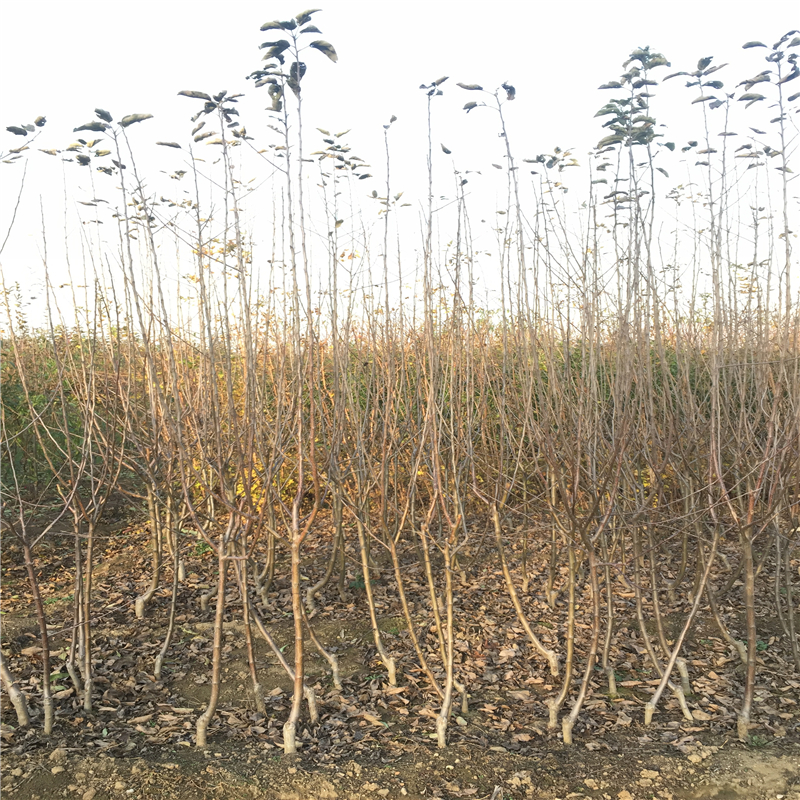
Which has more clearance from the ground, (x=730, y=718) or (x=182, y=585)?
(x=182, y=585)

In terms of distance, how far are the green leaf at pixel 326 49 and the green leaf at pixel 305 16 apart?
0.08 meters

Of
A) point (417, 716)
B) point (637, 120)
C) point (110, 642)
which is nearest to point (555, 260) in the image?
point (637, 120)

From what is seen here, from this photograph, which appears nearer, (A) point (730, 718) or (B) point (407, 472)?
(A) point (730, 718)

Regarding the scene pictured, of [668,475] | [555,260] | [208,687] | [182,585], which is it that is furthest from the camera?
[668,475]

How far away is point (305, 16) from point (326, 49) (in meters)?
0.14

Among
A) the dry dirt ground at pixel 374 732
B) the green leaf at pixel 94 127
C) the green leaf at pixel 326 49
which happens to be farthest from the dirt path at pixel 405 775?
the green leaf at pixel 326 49

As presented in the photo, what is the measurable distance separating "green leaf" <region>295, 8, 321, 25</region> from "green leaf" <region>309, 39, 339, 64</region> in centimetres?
8

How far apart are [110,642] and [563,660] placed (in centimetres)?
258

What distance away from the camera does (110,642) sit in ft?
13.4

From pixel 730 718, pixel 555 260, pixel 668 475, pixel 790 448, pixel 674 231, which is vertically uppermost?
pixel 674 231

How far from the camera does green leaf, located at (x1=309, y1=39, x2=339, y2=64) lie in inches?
94.9

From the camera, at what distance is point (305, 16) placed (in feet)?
8.02

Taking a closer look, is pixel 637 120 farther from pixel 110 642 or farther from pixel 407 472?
pixel 110 642

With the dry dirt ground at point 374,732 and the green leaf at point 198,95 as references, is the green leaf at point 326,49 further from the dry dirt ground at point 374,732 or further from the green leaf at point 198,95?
the dry dirt ground at point 374,732
